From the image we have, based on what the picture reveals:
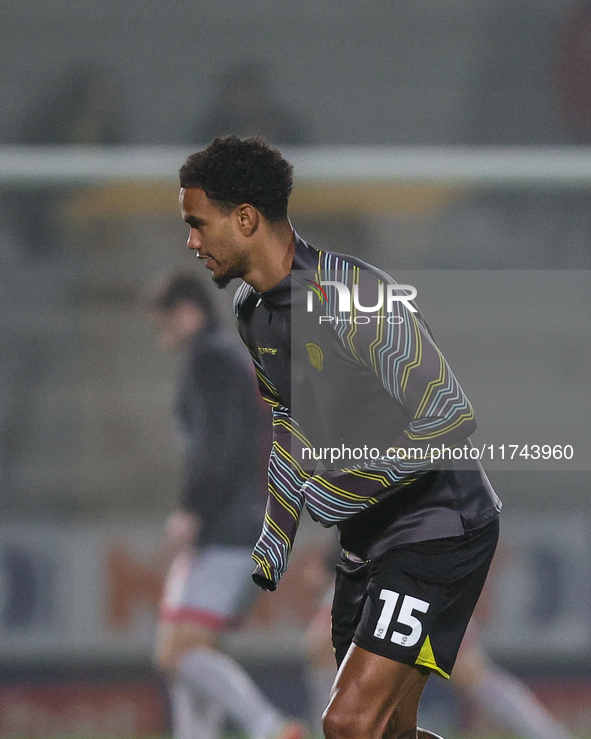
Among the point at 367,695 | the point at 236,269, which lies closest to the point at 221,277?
the point at 236,269

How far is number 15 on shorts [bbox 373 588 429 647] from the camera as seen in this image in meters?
2.16

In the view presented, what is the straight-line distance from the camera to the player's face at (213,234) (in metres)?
2.18

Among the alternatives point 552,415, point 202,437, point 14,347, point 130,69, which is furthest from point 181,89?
point 552,415

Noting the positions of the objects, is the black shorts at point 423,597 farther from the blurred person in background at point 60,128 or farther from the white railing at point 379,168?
the blurred person in background at point 60,128

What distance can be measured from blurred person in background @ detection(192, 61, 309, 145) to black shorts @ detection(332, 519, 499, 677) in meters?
2.88

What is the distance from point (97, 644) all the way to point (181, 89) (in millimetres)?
2611

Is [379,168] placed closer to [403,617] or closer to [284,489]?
[284,489]

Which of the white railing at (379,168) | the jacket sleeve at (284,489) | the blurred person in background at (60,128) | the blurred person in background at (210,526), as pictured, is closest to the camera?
the jacket sleeve at (284,489)

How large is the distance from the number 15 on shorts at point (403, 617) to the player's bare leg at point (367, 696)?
0.16 feet

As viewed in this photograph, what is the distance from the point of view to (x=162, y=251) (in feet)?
15.1

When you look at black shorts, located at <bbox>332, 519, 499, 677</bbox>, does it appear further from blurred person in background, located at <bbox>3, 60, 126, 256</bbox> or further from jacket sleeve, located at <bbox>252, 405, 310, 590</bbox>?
blurred person in background, located at <bbox>3, 60, 126, 256</bbox>

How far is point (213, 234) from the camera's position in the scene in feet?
7.18

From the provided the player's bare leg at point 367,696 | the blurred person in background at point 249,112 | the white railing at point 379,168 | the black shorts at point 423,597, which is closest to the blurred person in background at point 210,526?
the white railing at point 379,168

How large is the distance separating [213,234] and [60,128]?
2910mm
